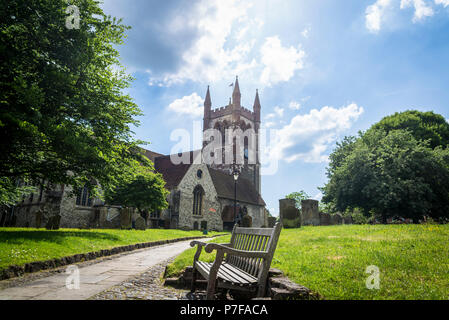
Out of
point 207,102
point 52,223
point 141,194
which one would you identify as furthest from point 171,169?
point 207,102

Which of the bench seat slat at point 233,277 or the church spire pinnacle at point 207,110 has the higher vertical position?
the church spire pinnacle at point 207,110

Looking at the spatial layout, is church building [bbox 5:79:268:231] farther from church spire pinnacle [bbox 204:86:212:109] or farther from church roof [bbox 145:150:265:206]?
church spire pinnacle [bbox 204:86:212:109]

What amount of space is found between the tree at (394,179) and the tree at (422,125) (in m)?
6.83

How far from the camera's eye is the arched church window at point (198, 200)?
31.5 m

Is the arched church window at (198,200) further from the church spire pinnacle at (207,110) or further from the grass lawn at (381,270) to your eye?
the church spire pinnacle at (207,110)

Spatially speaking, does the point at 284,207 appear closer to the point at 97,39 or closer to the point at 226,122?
the point at 97,39

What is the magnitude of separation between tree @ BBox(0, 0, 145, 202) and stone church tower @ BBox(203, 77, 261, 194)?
141 ft

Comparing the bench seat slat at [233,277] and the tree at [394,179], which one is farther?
the tree at [394,179]

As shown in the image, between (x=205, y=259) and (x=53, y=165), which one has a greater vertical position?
(x=53, y=165)

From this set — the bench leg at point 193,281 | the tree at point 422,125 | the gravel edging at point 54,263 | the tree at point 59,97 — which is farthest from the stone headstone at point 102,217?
the tree at point 422,125

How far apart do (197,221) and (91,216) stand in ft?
39.4

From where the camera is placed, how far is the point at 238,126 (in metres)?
57.3
